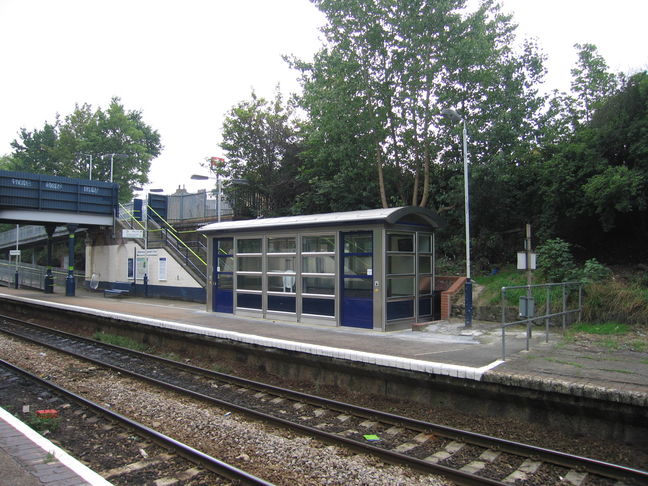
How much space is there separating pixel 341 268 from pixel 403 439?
20.9 feet

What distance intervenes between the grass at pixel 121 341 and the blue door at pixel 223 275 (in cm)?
284

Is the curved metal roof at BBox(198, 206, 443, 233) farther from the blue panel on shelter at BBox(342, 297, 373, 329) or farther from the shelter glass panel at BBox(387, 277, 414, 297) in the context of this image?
the blue panel on shelter at BBox(342, 297, 373, 329)

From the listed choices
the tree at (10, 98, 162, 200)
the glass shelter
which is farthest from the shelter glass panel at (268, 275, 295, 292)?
the tree at (10, 98, 162, 200)

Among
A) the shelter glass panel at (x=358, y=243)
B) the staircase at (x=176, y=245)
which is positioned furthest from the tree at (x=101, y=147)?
the shelter glass panel at (x=358, y=243)

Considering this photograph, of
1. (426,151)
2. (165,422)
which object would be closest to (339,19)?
(426,151)

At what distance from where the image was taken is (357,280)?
40.4 feet

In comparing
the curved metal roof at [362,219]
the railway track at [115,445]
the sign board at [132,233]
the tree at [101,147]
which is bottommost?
the railway track at [115,445]

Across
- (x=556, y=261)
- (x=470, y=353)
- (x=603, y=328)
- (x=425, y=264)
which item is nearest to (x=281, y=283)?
(x=425, y=264)

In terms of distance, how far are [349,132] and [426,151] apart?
272 centimetres

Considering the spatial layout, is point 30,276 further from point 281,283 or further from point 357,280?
point 357,280

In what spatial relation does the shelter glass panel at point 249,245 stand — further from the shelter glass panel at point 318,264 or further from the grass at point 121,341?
the grass at point 121,341

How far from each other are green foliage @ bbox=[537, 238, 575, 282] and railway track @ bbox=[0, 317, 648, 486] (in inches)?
309

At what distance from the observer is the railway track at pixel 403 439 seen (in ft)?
17.4

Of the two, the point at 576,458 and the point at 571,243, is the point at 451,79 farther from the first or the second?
the point at 576,458
